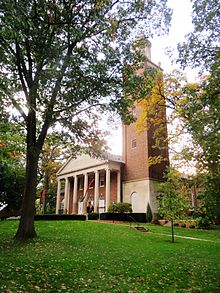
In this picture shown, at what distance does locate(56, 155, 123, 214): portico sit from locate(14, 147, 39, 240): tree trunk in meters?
18.5

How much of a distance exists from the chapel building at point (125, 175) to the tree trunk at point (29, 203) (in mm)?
16395

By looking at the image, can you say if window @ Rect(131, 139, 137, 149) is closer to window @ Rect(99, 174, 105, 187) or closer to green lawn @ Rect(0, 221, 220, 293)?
window @ Rect(99, 174, 105, 187)

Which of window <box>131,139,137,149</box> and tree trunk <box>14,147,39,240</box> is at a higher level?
window <box>131,139,137,149</box>

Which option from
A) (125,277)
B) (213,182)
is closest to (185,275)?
(125,277)

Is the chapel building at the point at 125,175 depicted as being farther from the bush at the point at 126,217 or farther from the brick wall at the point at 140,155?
the bush at the point at 126,217

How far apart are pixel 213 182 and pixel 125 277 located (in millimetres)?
3448

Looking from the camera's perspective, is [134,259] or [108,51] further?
[108,51]

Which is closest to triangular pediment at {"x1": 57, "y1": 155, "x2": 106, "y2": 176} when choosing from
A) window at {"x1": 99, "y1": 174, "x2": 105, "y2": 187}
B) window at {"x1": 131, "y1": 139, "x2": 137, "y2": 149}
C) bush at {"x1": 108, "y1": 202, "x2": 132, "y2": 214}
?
window at {"x1": 99, "y1": 174, "x2": 105, "y2": 187}

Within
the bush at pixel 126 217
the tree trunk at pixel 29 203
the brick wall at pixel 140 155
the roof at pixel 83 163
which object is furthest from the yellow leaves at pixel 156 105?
the tree trunk at pixel 29 203

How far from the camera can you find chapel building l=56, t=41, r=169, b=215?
29.3 meters

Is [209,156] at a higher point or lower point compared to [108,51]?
lower

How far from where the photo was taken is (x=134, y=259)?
9008 mm

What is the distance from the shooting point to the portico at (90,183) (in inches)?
1248

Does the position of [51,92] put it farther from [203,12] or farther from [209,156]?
[209,156]
